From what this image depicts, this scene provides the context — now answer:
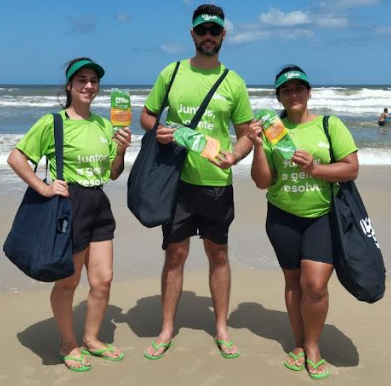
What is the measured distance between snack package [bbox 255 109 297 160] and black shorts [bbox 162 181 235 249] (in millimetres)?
610

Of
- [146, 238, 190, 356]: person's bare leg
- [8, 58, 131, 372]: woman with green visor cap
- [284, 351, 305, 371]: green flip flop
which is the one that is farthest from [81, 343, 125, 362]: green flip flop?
[284, 351, 305, 371]: green flip flop

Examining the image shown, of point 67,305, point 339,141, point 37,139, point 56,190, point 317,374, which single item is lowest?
point 317,374

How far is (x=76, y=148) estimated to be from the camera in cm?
295

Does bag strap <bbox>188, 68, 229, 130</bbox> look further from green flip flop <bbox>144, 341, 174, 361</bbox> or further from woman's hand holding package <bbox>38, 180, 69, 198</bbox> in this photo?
green flip flop <bbox>144, 341, 174, 361</bbox>

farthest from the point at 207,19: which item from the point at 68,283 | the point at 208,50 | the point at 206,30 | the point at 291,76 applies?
the point at 68,283

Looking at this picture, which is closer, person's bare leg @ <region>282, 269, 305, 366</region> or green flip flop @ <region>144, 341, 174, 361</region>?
person's bare leg @ <region>282, 269, 305, 366</region>

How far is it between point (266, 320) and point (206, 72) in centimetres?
213

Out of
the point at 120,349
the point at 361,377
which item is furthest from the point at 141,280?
the point at 361,377

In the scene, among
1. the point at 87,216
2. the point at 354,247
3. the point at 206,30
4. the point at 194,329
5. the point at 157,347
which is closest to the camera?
the point at 354,247

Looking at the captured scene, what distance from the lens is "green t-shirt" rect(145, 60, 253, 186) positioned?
3186 mm

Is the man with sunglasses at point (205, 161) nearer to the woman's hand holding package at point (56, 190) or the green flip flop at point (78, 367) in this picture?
the green flip flop at point (78, 367)

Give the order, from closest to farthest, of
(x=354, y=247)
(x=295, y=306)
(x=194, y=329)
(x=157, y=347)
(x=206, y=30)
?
(x=354, y=247) < (x=206, y=30) < (x=295, y=306) < (x=157, y=347) < (x=194, y=329)

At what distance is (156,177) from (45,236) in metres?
0.82

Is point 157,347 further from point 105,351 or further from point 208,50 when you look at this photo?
point 208,50
